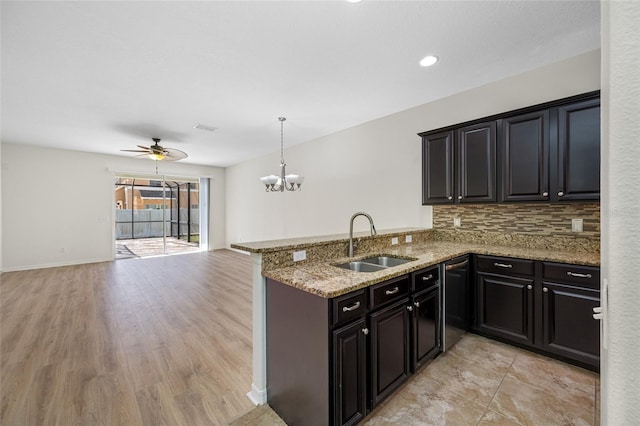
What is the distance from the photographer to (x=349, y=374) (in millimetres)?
1521

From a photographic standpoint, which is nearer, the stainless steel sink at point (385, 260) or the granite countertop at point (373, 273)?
the granite countertop at point (373, 273)

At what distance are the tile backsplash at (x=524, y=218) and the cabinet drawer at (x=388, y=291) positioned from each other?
1705 millimetres

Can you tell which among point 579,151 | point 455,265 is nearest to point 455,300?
point 455,265

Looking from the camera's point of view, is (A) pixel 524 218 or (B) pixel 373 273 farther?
(A) pixel 524 218

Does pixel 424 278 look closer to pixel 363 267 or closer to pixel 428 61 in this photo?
pixel 363 267

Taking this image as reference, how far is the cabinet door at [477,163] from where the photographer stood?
9.04ft

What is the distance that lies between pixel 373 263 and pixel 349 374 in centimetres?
114

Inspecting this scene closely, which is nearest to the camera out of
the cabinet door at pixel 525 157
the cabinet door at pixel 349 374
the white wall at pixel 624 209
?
the white wall at pixel 624 209

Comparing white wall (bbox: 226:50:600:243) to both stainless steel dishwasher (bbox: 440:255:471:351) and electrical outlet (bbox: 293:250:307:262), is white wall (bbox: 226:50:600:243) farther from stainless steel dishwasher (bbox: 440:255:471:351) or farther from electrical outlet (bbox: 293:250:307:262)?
electrical outlet (bbox: 293:250:307:262)

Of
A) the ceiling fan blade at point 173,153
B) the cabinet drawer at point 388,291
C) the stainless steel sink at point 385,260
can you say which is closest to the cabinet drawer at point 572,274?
the stainless steel sink at point 385,260

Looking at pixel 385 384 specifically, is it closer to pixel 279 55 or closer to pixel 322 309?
pixel 322 309

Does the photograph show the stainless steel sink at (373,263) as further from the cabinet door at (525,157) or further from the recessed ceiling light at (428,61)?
the recessed ceiling light at (428,61)

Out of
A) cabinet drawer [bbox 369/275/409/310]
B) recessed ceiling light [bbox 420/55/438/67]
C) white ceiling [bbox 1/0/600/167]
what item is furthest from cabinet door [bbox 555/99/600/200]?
cabinet drawer [bbox 369/275/409/310]

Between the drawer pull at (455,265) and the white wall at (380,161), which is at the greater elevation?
the white wall at (380,161)
